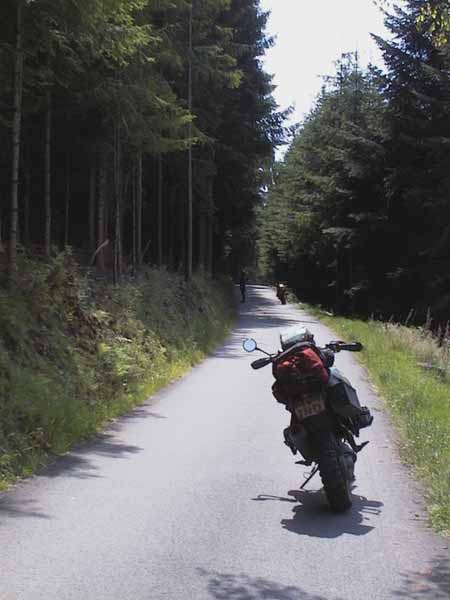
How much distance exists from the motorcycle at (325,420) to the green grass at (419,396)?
817 millimetres

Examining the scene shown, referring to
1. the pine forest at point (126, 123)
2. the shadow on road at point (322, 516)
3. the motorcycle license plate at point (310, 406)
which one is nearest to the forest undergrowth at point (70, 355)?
the pine forest at point (126, 123)

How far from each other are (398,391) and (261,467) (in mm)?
5075

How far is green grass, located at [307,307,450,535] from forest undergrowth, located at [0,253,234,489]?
3.94 m

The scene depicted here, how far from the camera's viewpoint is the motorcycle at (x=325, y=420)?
6.24m

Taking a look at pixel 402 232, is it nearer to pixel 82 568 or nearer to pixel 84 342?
pixel 84 342

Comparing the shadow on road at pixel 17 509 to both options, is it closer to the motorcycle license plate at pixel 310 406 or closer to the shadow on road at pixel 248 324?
the motorcycle license plate at pixel 310 406

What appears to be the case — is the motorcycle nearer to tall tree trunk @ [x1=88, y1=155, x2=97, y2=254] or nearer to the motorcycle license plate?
the motorcycle license plate

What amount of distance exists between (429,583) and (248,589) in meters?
1.19

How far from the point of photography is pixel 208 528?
18.9ft

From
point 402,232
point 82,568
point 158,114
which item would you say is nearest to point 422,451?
point 82,568

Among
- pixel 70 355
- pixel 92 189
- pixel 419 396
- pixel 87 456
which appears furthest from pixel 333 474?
pixel 92 189

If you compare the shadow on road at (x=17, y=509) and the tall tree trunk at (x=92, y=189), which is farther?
the tall tree trunk at (x=92, y=189)

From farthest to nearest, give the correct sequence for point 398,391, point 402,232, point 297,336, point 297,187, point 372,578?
point 297,187 → point 402,232 → point 398,391 → point 297,336 → point 372,578

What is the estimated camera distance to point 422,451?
817 centimetres
